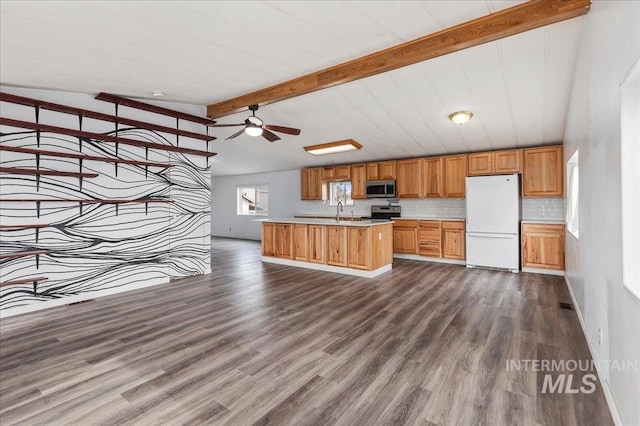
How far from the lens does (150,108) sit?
455 cm

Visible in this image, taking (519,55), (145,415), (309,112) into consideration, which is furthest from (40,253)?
(519,55)

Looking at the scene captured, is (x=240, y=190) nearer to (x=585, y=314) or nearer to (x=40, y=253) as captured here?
(x=40, y=253)

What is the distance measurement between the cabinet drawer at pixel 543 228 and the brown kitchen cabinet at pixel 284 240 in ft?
13.8

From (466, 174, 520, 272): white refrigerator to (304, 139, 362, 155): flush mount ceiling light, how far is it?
227 centimetres

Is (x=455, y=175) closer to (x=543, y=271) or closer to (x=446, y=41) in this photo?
(x=543, y=271)

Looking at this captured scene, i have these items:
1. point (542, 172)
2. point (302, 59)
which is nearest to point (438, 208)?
point (542, 172)

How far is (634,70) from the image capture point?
1.34 meters

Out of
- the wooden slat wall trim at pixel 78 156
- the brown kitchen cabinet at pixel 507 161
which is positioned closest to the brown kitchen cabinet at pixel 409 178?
the brown kitchen cabinet at pixel 507 161

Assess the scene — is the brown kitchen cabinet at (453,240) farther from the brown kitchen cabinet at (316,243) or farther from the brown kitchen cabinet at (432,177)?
the brown kitchen cabinet at (316,243)

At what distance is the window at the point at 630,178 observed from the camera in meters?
1.43

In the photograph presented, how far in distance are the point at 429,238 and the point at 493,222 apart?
126 cm

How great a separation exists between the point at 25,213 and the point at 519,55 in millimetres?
5632

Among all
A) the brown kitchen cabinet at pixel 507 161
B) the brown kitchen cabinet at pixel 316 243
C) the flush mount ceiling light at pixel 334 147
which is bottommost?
the brown kitchen cabinet at pixel 316 243

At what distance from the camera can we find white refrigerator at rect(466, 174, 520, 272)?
535cm
